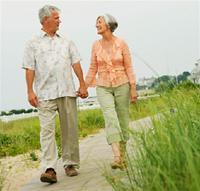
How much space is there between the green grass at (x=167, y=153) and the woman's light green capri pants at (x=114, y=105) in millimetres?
2182

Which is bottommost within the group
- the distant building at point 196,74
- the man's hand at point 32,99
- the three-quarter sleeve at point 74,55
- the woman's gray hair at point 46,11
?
the man's hand at point 32,99

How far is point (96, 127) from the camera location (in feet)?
56.5

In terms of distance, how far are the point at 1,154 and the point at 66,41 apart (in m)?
A: 5.77

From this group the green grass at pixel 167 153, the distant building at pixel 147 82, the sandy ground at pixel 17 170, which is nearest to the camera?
the green grass at pixel 167 153

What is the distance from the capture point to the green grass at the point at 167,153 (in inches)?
133

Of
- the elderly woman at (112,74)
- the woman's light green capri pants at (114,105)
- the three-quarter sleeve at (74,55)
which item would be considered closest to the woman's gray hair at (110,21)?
the elderly woman at (112,74)

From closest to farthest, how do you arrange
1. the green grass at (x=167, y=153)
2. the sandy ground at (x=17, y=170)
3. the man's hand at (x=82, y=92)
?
the green grass at (x=167, y=153)
the man's hand at (x=82, y=92)
the sandy ground at (x=17, y=170)

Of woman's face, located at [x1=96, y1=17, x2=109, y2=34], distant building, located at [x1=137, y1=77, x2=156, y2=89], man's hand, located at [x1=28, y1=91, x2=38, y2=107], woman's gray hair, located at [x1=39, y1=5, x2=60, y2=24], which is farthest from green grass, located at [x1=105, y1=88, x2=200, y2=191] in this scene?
woman's gray hair, located at [x1=39, y1=5, x2=60, y2=24]

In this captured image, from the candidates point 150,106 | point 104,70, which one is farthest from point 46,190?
point 150,106

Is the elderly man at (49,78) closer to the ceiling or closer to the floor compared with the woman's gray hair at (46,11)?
closer to the floor

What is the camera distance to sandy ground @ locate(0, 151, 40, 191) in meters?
7.95

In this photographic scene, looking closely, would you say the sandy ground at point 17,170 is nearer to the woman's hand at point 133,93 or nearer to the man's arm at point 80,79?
the man's arm at point 80,79

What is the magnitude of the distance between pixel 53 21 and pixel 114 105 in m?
1.20

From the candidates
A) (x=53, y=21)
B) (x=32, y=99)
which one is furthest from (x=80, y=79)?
(x=53, y=21)
